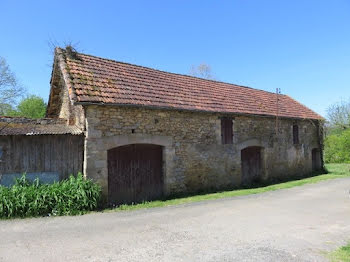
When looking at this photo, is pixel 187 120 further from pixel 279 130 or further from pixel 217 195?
pixel 279 130

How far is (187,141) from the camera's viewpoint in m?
9.78

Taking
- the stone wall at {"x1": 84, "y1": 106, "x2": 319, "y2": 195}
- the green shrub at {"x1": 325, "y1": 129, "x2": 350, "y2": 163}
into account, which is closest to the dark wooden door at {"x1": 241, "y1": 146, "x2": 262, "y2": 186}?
the stone wall at {"x1": 84, "y1": 106, "x2": 319, "y2": 195}

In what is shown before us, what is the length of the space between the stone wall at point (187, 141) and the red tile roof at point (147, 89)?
34 centimetres

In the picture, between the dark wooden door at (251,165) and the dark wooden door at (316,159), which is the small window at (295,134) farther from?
the dark wooden door at (251,165)

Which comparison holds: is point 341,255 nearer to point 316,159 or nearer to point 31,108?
point 316,159

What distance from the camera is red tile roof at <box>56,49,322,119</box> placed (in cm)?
827

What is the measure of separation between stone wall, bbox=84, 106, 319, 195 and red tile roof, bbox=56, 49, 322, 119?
34 centimetres

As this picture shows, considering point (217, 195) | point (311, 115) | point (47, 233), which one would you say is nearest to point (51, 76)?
point (47, 233)

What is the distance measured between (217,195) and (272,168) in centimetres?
508

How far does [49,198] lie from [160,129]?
4112 mm

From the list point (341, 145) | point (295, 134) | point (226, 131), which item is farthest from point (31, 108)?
point (341, 145)

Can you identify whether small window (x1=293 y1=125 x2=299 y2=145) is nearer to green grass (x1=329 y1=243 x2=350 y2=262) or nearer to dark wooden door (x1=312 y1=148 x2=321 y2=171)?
dark wooden door (x1=312 y1=148 x2=321 y2=171)

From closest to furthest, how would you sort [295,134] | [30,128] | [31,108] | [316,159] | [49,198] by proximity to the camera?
[49,198] → [30,128] → [295,134] → [316,159] → [31,108]

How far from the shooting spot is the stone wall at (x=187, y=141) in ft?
25.7
